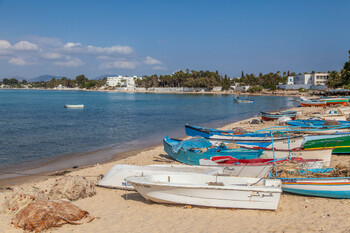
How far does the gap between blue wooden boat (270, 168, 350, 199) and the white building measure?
107244mm

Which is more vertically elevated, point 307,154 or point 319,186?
point 307,154

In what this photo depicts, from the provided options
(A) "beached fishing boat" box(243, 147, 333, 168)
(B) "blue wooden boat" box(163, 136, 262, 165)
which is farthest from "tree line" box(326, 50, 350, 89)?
(B) "blue wooden boat" box(163, 136, 262, 165)

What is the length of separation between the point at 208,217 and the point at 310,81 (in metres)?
120

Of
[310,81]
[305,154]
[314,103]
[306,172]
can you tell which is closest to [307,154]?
[305,154]

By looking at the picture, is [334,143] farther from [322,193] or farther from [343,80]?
[343,80]

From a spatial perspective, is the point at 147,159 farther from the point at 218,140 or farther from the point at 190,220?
the point at 190,220

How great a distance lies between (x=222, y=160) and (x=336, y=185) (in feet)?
14.8

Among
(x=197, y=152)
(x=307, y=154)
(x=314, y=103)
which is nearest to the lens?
(x=307, y=154)

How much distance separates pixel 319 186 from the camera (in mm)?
9562

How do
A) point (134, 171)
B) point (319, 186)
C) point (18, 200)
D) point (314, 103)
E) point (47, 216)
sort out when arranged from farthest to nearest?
point (314, 103), point (134, 171), point (18, 200), point (319, 186), point (47, 216)

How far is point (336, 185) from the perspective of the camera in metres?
9.33

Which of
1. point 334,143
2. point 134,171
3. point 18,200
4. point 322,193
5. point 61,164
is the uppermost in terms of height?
point 334,143

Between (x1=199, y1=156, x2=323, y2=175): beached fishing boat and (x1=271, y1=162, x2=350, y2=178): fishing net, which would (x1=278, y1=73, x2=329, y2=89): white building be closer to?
(x1=199, y1=156, x2=323, y2=175): beached fishing boat

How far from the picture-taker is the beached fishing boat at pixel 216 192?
28.9ft
